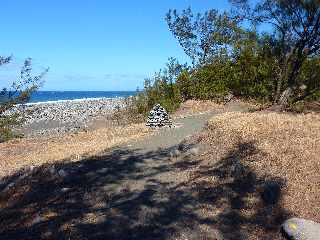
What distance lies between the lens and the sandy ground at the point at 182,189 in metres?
9.26

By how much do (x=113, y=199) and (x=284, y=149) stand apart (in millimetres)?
4261

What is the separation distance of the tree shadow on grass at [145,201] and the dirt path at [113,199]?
0.02 meters

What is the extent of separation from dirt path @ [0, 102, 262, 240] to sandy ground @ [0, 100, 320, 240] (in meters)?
0.02

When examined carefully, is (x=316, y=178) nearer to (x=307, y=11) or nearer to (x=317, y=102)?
(x=307, y=11)

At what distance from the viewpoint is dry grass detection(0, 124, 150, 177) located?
53.0ft

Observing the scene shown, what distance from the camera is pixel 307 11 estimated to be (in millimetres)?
20938

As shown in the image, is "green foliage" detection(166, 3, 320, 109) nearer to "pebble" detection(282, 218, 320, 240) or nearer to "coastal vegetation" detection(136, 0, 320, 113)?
"coastal vegetation" detection(136, 0, 320, 113)

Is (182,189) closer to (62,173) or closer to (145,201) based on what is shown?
(145,201)

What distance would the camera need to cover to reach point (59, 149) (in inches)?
747

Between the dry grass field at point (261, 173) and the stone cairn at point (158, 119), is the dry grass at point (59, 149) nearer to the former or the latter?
the stone cairn at point (158, 119)

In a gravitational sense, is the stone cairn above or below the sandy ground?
above

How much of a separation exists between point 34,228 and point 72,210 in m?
0.96

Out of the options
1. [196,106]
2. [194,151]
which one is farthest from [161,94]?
[194,151]

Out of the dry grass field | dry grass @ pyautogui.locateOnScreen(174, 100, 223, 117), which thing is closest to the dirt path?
the dry grass field
